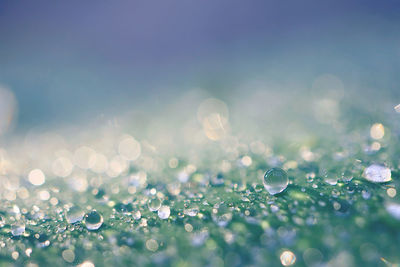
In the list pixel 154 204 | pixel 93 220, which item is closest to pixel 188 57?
pixel 154 204

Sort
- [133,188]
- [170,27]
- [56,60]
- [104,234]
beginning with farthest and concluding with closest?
[170,27] < [56,60] < [133,188] < [104,234]

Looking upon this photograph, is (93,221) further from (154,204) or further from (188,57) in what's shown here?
(188,57)

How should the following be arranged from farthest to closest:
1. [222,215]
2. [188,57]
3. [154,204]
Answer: [188,57], [154,204], [222,215]

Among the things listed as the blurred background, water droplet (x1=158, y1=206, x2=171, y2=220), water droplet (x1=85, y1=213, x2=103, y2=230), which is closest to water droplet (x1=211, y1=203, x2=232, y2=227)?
water droplet (x1=158, y1=206, x2=171, y2=220)

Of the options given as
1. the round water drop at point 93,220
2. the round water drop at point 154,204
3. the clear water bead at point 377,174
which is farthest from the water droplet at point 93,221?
the clear water bead at point 377,174

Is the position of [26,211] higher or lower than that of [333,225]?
lower

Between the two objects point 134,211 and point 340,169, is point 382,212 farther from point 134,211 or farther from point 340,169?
point 134,211

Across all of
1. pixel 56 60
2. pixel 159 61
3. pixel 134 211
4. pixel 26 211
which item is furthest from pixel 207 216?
pixel 56 60
